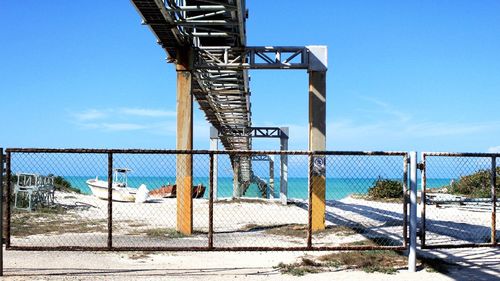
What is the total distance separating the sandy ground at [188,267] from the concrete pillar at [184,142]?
3917 millimetres

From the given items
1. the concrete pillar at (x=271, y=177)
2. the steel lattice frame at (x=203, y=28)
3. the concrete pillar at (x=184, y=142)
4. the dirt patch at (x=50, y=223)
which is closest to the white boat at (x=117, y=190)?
the dirt patch at (x=50, y=223)

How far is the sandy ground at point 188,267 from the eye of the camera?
8273 mm

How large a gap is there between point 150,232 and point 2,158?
645cm

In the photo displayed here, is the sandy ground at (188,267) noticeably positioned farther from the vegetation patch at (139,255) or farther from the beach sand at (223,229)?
the beach sand at (223,229)

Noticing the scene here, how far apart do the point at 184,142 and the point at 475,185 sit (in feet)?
82.6

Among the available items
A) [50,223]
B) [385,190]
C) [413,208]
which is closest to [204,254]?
[413,208]

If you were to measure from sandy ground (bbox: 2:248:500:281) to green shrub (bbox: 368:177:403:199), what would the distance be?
862 inches

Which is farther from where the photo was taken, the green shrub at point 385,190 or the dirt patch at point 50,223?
the green shrub at point 385,190

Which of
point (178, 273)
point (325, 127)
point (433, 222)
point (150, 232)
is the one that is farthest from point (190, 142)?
point (433, 222)

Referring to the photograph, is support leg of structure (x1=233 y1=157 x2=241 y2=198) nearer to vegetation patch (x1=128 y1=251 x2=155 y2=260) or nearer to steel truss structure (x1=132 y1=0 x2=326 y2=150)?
steel truss structure (x1=132 y1=0 x2=326 y2=150)

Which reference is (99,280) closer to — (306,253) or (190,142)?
(306,253)

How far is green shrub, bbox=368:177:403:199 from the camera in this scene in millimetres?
32219

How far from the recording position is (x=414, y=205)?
855 centimetres

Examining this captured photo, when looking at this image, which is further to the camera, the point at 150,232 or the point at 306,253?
the point at 150,232
